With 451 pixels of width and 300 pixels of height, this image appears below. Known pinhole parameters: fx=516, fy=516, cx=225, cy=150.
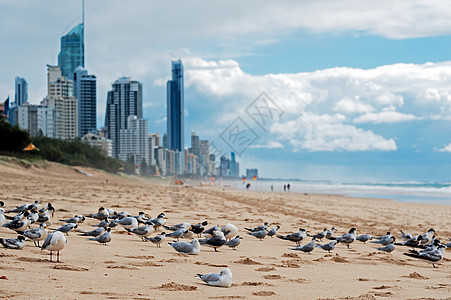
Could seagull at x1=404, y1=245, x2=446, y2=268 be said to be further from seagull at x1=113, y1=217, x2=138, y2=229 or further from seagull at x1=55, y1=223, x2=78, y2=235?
seagull at x1=55, y1=223, x2=78, y2=235

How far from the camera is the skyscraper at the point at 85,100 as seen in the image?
183250mm

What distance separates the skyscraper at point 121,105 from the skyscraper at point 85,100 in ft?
16.6

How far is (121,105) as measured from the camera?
185 m

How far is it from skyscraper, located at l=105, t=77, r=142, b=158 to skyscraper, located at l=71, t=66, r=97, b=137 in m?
5.07

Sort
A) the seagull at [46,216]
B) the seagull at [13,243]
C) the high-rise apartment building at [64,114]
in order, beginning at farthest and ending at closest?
the high-rise apartment building at [64,114] → the seagull at [46,216] → the seagull at [13,243]

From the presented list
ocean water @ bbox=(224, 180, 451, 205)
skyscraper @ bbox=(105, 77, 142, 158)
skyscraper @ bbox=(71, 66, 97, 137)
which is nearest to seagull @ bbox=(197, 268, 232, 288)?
ocean water @ bbox=(224, 180, 451, 205)

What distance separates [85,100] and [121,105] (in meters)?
13.8

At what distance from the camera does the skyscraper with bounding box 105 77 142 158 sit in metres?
184

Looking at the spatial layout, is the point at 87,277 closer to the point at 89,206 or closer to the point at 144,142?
the point at 89,206

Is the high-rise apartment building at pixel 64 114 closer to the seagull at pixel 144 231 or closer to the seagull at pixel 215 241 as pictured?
the seagull at pixel 144 231

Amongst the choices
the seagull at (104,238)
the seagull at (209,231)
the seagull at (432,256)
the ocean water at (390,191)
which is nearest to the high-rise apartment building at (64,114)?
the ocean water at (390,191)

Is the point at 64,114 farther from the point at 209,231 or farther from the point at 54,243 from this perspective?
the point at 54,243

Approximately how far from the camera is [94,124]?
187 m

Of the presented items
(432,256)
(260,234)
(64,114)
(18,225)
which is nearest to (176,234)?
(260,234)
